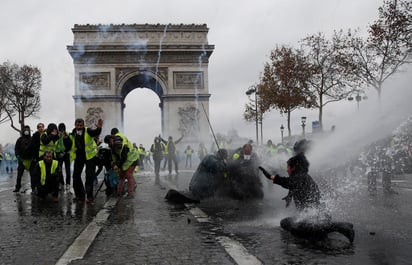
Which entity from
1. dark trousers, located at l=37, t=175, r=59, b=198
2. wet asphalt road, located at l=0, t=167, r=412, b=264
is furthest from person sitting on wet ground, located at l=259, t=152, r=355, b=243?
dark trousers, located at l=37, t=175, r=59, b=198

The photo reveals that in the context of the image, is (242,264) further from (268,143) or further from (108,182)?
(268,143)

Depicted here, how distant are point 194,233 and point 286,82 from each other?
102ft

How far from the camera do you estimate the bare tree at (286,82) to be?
1362 inches

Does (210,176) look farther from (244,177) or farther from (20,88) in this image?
(20,88)

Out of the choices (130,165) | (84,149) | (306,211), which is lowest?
(306,211)

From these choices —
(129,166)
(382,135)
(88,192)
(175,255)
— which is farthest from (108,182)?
(175,255)

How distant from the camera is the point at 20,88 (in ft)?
164

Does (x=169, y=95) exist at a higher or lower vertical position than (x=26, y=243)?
higher

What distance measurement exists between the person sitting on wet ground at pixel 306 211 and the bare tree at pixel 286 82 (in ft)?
92.3

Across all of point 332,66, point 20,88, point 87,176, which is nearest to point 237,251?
point 87,176

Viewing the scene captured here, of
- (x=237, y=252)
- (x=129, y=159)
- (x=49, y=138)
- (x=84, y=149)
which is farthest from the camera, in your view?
(x=49, y=138)

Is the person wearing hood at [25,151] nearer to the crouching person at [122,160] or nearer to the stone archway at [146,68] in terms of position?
the crouching person at [122,160]

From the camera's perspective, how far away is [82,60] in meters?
38.0

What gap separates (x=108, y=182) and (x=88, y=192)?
66.2 inches
